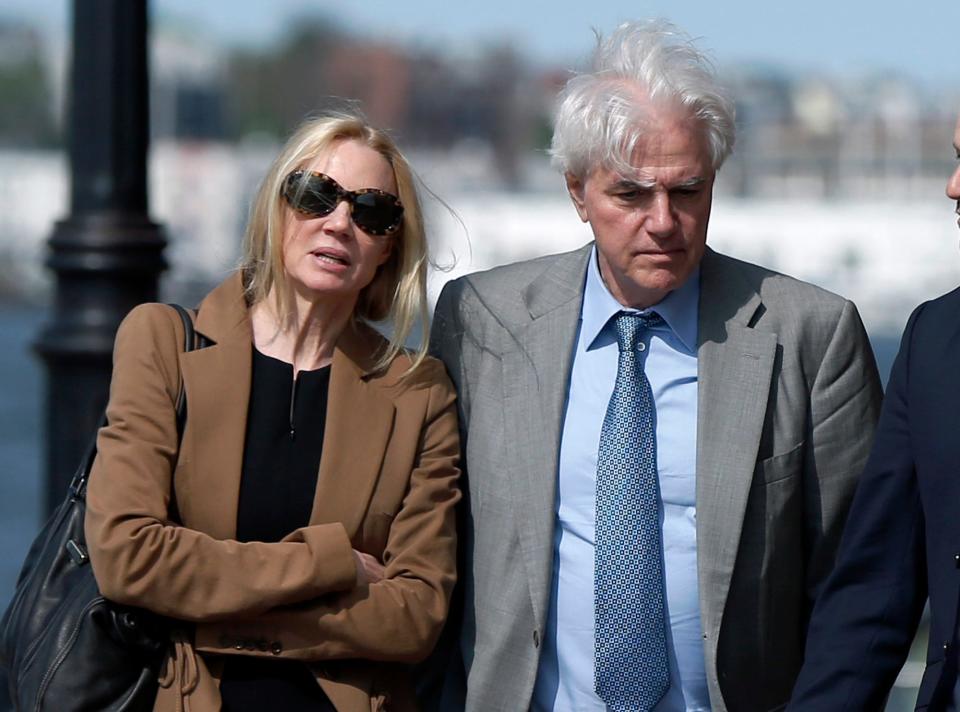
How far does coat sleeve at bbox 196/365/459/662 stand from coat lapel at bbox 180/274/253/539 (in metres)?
0.15

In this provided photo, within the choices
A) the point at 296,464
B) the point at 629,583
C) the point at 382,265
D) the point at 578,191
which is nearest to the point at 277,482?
the point at 296,464

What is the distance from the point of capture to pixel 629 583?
2.70 metres

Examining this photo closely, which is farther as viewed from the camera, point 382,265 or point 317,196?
point 382,265

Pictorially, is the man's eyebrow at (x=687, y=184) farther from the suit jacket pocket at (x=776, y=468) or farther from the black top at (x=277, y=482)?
the black top at (x=277, y=482)

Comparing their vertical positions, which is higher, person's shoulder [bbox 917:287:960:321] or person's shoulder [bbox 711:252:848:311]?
person's shoulder [bbox 917:287:960:321]

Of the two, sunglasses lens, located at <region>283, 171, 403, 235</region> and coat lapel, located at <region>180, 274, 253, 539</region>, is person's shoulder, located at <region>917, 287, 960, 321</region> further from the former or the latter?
coat lapel, located at <region>180, 274, 253, 539</region>

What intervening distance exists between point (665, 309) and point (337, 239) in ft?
1.84

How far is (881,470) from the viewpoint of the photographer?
248 centimetres

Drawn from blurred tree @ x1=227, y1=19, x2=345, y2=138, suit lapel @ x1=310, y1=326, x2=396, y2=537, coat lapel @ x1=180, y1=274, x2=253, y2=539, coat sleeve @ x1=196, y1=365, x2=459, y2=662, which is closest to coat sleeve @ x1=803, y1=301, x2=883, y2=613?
coat sleeve @ x1=196, y1=365, x2=459, y2=662

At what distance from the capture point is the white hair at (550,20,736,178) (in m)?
2.73

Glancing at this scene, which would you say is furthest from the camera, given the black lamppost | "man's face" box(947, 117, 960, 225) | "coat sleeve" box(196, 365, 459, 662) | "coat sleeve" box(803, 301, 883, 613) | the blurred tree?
the blurred tree

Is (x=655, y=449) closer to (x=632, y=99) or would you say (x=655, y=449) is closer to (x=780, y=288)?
(x=780, y=288)

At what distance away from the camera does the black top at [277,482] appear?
8.57 ft

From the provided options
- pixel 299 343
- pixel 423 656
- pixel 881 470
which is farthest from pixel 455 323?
pixel 881 470
